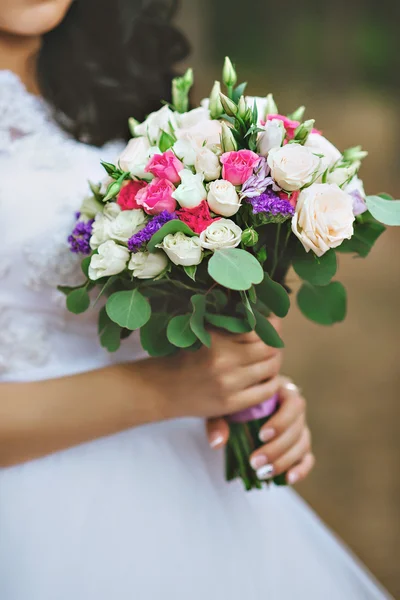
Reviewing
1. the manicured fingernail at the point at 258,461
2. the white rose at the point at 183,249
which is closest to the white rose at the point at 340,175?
the white rose at the point at 183,249

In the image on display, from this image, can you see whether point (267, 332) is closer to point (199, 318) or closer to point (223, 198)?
point (199, 318)

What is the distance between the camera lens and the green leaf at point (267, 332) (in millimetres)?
802

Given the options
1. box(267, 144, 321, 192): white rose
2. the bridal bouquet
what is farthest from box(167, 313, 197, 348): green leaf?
box(267, 144, 321, 192): white rose

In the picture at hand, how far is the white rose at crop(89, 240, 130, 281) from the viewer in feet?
2.37

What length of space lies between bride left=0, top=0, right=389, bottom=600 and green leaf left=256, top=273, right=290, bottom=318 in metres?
0.11

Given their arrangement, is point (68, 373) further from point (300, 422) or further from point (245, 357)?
point (300, 422)

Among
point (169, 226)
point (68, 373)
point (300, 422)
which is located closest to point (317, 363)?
point (300, 422)

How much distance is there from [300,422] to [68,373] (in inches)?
15.9

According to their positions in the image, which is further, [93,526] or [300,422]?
[300,422]

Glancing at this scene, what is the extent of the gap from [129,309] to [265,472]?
1.33 feet

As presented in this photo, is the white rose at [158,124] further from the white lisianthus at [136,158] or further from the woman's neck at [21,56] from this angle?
the woman's neck at [21,56]

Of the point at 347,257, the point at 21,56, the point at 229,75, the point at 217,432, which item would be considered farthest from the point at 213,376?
the point at 347,257

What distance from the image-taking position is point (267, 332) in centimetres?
81

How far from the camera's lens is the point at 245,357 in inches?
34.9
